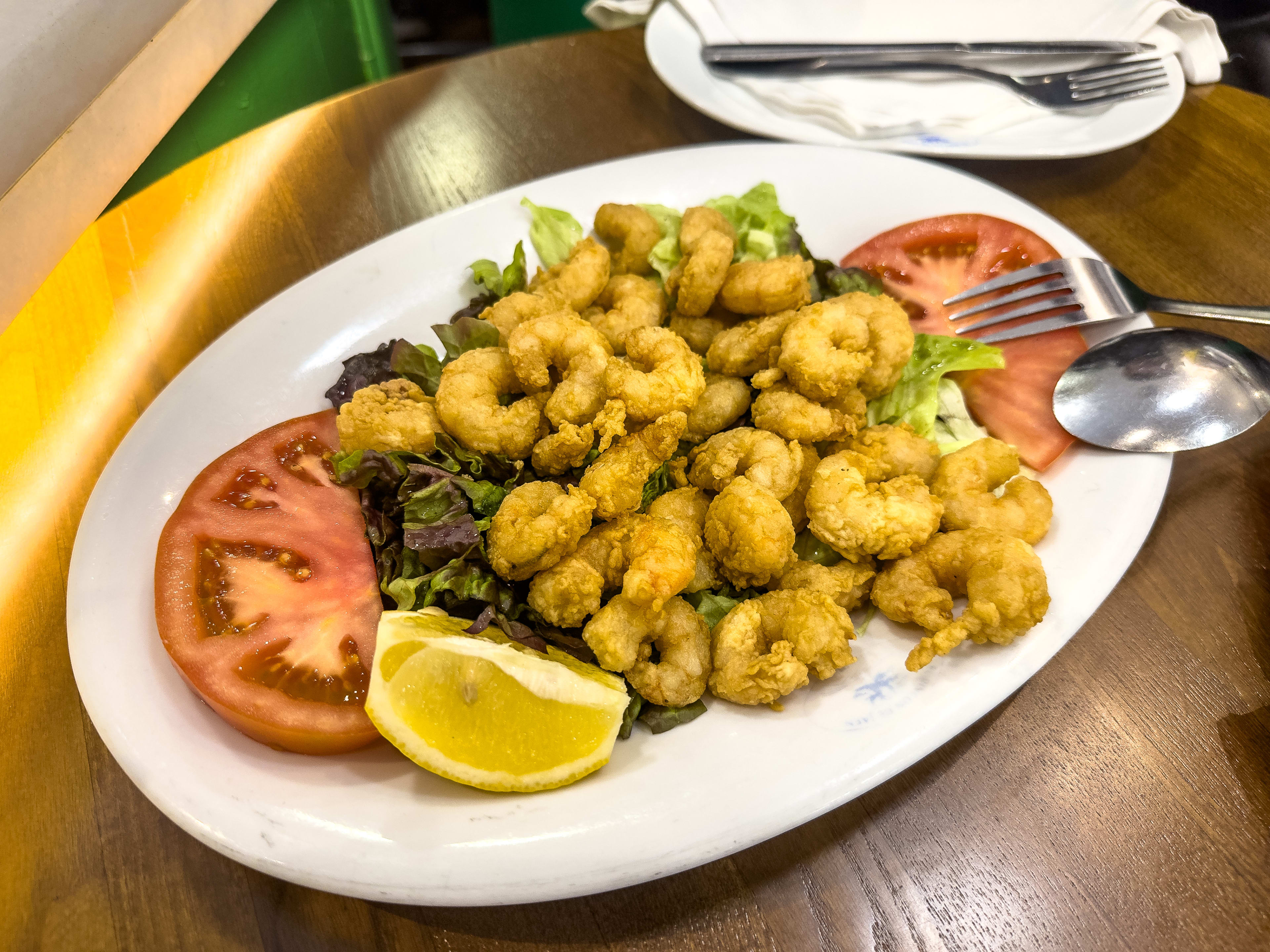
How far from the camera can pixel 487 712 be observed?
1482 mm

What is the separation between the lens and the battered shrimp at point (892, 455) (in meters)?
1.90

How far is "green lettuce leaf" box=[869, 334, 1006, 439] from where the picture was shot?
2.12 m

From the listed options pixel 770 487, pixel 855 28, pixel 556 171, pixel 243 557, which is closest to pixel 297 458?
pixel 243 557

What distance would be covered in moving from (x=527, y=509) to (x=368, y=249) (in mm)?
1070

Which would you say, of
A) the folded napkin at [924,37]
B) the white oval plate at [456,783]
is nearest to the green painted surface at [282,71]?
the white oval plate at [456,783]

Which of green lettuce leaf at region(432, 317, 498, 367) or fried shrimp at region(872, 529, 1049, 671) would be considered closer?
fried shrimp at region(872, 529, 1049, 671)

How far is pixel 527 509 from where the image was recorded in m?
1.76

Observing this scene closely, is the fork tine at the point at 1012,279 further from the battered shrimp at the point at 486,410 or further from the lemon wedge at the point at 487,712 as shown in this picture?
the lemon wedge at the point at 487,712

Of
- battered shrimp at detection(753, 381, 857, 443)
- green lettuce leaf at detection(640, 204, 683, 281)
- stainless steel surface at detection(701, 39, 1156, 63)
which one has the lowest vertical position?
battered shrimp at detection(753, 381, 857, 443)

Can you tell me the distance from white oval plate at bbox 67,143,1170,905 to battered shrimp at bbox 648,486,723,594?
1.03 feet

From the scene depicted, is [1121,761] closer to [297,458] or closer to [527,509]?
[527,509]

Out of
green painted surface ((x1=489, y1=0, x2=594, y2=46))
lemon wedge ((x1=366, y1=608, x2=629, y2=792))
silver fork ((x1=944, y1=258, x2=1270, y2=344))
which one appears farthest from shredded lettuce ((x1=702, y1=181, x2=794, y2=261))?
green painted surface ((x1=489, y1=0, x2=594, y2=46))

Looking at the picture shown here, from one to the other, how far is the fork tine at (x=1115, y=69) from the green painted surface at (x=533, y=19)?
2.81 meters

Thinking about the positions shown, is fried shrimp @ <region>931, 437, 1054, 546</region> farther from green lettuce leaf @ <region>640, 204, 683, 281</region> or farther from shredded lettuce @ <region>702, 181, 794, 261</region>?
green lettuce leaf @ <region>640, 204, 683, 281</region>
